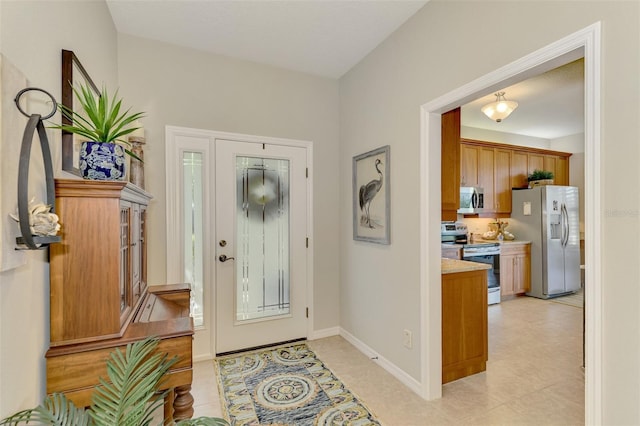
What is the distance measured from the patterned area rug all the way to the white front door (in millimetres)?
274

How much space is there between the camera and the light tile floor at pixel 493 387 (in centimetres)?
202

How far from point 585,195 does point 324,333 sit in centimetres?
268

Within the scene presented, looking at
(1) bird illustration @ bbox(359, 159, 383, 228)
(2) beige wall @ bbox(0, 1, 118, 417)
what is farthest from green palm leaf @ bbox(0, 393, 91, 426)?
(1) bird illustration @ bbox(359, 159, 383, 228)

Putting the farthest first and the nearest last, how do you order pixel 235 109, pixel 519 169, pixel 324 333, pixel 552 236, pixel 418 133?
pixel 519 169 → pixel 552 236 → pixel 324 333 → pixel 235 109 → pixel 418 133

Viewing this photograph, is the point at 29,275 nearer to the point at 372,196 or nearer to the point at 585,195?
the point at 585,195

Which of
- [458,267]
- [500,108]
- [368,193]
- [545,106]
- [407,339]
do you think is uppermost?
[545,106]

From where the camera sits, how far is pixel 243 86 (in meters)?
3.01

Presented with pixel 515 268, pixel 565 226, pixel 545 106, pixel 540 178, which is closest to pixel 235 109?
pixel 545 106

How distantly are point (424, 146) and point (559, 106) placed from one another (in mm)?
3355

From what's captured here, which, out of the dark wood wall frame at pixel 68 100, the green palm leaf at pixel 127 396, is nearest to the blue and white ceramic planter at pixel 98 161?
the dark wood wall frame at pixel 68 100

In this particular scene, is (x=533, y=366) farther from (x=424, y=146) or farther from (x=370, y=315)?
(x=424, y=146)

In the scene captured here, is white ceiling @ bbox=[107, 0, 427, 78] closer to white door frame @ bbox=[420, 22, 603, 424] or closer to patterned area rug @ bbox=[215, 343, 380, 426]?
white door frame @ bbox=[420, 22, 603, 424]

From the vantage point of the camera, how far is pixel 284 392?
7.57 feet

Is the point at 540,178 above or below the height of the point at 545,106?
below
